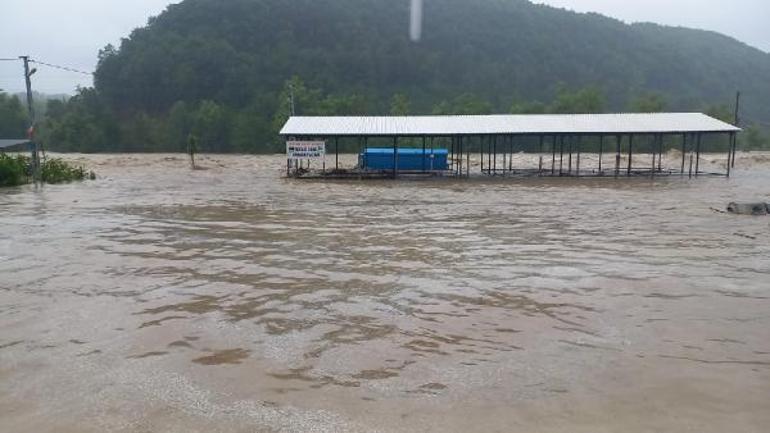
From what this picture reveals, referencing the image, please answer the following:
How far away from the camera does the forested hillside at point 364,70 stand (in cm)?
7350

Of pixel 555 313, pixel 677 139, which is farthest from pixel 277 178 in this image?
pixel 677 139

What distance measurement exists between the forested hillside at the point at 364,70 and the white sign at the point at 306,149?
3650cm

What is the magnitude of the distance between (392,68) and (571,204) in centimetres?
8106

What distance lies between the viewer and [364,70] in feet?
314

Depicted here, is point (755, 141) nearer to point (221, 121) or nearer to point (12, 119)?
point (221, 121)

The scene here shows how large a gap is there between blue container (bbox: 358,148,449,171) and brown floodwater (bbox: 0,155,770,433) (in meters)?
16.1

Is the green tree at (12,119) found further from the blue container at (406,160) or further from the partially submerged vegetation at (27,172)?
the blue container at (406,160)

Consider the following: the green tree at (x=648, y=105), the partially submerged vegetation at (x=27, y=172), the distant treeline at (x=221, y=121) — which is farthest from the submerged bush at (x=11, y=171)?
the green tree at (x=648, y=105)

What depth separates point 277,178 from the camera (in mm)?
31938

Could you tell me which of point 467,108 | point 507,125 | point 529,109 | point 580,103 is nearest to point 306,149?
point 507,125

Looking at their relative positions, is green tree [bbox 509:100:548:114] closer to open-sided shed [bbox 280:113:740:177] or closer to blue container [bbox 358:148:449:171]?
open-sided shed [bbox 280:113:740:177]

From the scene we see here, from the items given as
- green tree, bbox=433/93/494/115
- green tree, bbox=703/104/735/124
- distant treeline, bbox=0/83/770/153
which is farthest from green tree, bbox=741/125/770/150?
green tree, bbox=433/93/494/115

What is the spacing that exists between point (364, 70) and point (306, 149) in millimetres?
68599

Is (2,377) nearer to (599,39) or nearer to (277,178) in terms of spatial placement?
(277,178)
